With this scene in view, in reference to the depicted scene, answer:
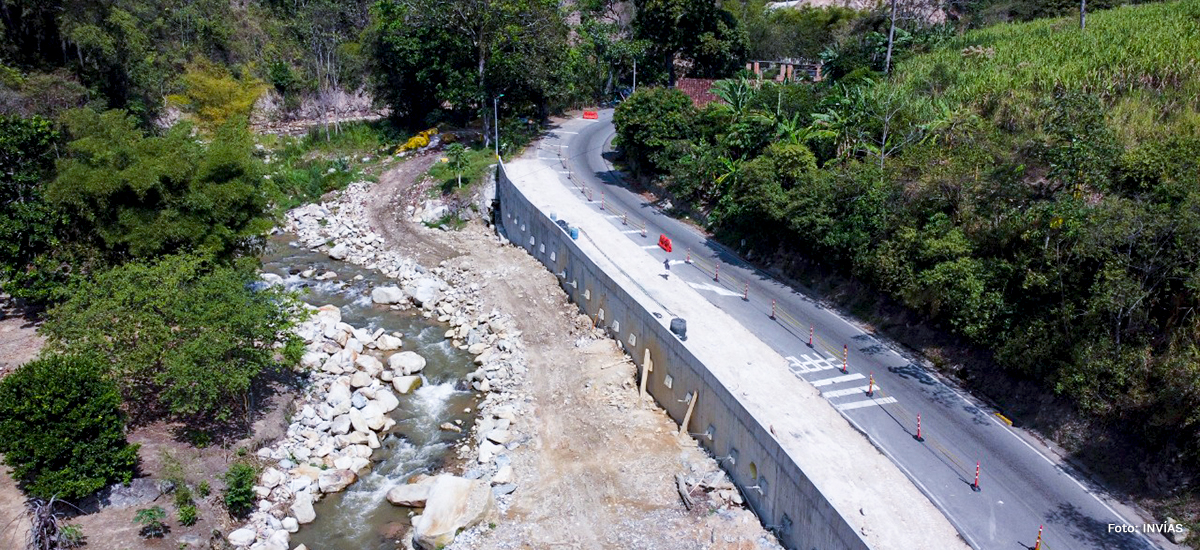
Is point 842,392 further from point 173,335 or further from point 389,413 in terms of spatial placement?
point 173,335

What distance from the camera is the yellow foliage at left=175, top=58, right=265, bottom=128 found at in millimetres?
63125

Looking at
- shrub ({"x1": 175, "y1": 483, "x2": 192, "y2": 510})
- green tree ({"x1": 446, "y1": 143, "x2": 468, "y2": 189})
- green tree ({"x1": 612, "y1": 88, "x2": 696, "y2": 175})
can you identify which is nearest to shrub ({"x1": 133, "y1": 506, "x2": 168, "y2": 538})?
shrub ({"x1": 175, "y1": 483, "x2": 192, "y2": 510})

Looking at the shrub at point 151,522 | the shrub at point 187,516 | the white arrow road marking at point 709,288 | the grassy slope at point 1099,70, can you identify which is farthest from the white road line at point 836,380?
the shrub at point 151,522

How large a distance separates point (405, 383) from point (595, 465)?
389 inches

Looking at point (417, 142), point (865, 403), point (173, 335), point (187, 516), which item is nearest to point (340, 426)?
point (173, 335)

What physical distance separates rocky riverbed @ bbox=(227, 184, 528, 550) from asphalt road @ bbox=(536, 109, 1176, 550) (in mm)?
9381

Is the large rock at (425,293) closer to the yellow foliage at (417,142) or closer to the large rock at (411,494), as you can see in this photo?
the large rock at (411,494)

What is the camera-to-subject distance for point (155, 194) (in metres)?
29.6

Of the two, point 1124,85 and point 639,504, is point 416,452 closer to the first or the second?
point 639,504

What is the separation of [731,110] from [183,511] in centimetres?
3269

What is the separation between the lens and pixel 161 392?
2339 cm

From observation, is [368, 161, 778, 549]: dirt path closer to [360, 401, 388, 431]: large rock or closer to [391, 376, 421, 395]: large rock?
[391, 376, 421, 395]: large rock

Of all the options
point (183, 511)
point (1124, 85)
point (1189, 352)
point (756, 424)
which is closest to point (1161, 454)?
point (1189, 352)

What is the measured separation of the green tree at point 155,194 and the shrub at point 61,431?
9715 mm
